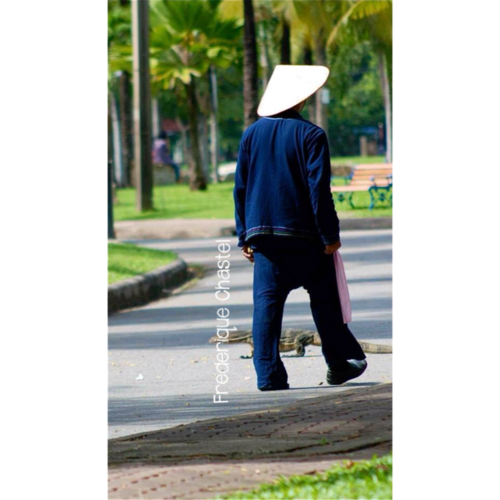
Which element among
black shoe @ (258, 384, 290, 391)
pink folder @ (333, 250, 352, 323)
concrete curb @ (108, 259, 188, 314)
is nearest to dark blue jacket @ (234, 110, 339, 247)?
pink folder @ (333, 250, 352, 323)

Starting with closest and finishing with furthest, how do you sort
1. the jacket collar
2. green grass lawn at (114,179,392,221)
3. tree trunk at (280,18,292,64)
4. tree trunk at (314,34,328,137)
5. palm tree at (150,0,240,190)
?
the jacket collar
green grass lawn at (114,179,392,221)
tree trunk at (280,18,292,64)
tree trunk at (314,34,328,137)
palm tree at (150,0,240,190)

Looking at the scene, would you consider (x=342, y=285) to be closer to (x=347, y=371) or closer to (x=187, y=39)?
(x=347, y=371)

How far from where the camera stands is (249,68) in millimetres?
20969

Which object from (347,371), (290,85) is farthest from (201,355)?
(290,85)

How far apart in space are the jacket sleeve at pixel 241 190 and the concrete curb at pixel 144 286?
5.18 meters

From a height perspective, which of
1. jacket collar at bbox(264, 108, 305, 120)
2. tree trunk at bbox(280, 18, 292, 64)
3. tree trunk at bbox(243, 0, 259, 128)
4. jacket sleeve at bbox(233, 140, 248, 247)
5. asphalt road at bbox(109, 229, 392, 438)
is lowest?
asphalt road at bbox(109, 229, 392, 438)

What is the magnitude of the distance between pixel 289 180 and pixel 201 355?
8.97ft

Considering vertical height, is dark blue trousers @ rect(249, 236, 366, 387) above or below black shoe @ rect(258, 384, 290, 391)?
above

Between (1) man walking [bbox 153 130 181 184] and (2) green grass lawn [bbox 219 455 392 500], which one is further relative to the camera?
(1) man walking [bbox 153 130 181 184]

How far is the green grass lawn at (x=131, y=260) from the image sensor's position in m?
12.2

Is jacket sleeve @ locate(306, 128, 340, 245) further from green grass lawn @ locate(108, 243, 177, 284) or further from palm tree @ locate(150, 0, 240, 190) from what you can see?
palm tree @ locate(150, 0, 240, 190)

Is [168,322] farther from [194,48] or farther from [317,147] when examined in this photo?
[194,48]

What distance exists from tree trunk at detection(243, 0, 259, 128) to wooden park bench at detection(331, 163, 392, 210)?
2.16 m

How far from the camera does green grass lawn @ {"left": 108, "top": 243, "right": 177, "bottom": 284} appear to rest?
12.2m
